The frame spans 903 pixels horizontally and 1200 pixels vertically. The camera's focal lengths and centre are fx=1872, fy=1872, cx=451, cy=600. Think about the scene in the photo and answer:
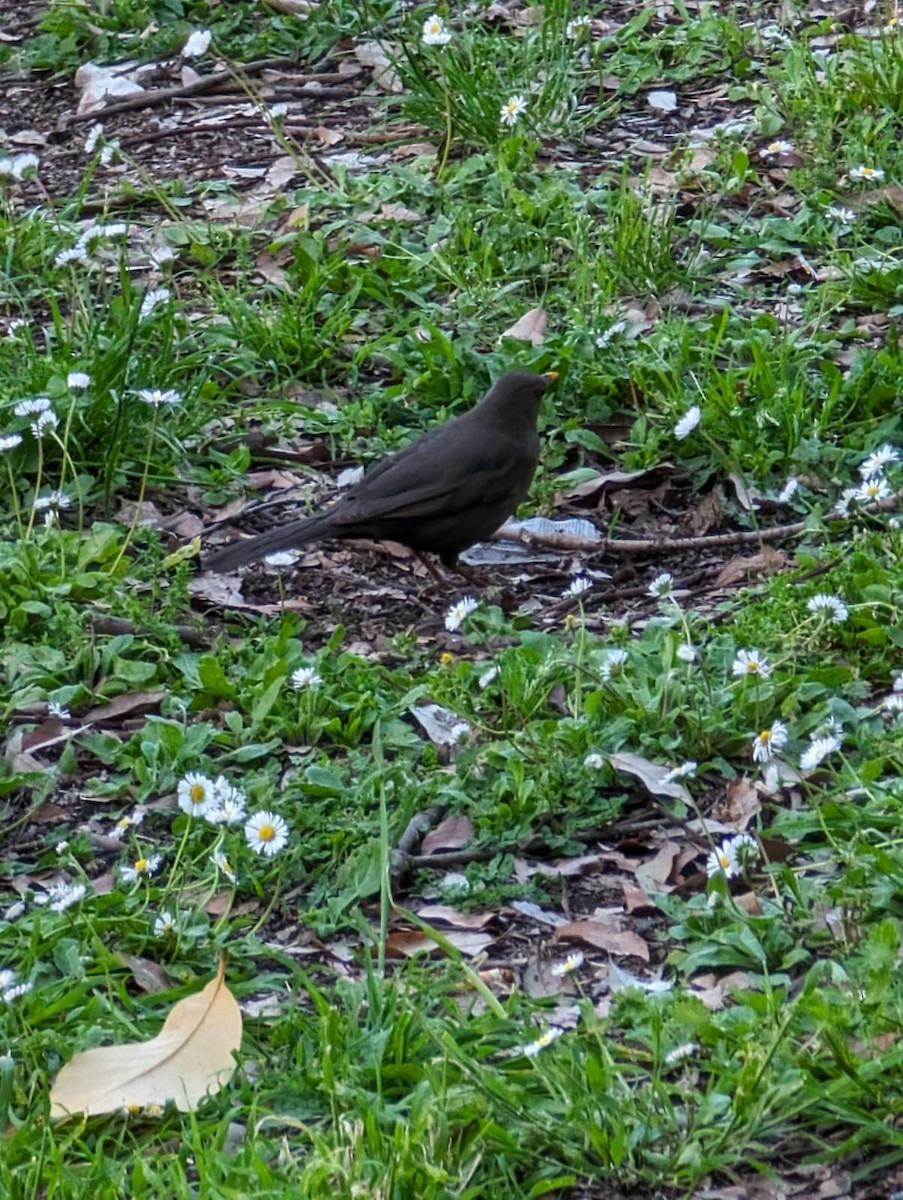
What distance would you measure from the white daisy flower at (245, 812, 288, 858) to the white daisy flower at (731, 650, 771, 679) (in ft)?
3.68

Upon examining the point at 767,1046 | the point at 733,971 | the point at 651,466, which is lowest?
the point at 651,466

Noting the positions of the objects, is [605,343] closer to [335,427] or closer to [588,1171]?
[335,427]

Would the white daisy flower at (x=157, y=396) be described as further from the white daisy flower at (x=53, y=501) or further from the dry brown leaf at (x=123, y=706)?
the dry brown leaf at (x=123, y=706)

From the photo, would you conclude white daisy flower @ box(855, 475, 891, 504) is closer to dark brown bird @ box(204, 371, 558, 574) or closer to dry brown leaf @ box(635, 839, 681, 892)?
dark brown bird @ box(204, 371, 558, 574)

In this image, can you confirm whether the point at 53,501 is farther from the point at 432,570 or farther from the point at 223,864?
the point at 223,864

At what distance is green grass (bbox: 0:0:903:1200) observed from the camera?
333 cm

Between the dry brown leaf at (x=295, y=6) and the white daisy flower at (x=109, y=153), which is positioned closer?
the white daisy flower at (x=109, y=153)

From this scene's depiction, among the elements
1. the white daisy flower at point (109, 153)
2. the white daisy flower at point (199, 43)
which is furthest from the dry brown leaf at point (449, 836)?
the white daisy flower at point (199, 43)

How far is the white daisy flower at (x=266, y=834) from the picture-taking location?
13.5 ft

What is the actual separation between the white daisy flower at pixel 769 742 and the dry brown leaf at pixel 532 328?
99.9 inches

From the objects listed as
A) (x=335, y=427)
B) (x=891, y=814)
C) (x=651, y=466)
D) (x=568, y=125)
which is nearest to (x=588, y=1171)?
(x=891, y=814)

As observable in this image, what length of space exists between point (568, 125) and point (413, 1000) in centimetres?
469

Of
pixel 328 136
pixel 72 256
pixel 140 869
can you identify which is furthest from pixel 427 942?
pixel 328 136

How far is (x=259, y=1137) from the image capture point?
334 cm
